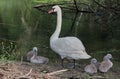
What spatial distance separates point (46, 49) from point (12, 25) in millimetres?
7993

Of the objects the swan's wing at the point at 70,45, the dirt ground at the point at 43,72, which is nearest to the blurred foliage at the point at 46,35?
the dirt ground at the point at 43,72

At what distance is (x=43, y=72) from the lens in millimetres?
9227

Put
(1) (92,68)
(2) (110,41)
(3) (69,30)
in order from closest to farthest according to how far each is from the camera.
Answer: (1) (92,68)
(2) (110,41)
(3) (69,30)

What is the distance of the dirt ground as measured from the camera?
6766 millimetres

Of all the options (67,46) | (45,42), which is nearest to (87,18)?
(45,42)

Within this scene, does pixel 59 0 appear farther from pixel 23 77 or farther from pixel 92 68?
pixel 23 77

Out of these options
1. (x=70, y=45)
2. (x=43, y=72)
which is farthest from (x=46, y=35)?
(x=43, y=72)

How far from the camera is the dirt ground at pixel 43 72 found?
677 cm

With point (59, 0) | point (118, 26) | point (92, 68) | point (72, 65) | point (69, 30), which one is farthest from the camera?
point (59, 0)

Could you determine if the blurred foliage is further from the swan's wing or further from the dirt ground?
the swan's wing

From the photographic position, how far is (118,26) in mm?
26281

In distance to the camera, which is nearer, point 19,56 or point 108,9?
point 19,56

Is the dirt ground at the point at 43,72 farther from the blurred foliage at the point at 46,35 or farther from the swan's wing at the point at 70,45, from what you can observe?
the blurred foliage at the point at 46,35

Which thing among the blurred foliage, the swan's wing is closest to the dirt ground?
the swan's wing
